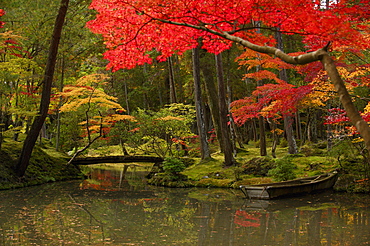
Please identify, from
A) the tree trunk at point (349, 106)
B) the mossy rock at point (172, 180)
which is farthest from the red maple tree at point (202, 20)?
the mossy rock at point (172, 180)

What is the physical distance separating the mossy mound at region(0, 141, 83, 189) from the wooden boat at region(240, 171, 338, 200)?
818cm

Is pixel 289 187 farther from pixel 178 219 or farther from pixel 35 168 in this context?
pixel 35 168

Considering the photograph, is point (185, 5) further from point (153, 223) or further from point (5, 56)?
point (5, 56)

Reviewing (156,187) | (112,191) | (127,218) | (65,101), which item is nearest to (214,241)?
(127,218)

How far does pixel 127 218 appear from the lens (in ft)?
24.9

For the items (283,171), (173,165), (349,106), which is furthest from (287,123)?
(349,106)

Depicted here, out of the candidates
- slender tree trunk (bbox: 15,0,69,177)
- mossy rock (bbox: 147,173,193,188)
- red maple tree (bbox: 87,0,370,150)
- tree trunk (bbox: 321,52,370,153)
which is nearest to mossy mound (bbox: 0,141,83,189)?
slender tree trunk (bbox: 15,0,69,177)

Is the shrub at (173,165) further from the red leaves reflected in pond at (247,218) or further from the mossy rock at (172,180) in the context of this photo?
the red leaves reflected in pond at (247,218)

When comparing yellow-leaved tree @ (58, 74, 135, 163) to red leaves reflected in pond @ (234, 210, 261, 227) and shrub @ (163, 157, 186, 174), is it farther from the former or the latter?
red leaves reflected in pond @ (234, 210, 261, 227)

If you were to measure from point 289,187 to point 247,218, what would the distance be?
3.07 metres

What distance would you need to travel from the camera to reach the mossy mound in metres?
12.3

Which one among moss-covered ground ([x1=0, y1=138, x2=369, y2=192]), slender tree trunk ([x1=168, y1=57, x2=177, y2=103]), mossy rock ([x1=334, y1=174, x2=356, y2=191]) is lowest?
mossy rock ([x1=334, y1=174, x2=356, y2=191])

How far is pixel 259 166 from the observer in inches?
538

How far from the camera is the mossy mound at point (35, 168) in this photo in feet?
40.5
